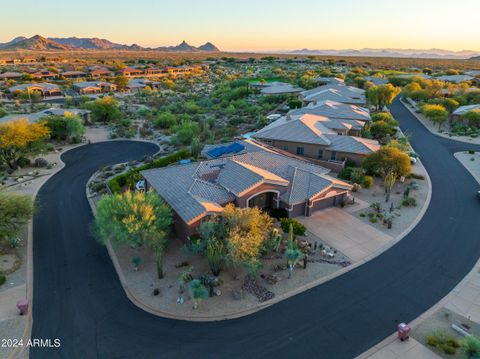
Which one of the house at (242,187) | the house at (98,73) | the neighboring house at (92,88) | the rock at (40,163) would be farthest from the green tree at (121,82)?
the house at (242,187)

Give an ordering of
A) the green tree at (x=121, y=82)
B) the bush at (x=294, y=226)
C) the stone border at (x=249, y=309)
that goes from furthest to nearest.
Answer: the green tree at (x=121, y=82), the bush at (x=294, y=226), the stone border at (x=249, y=309)

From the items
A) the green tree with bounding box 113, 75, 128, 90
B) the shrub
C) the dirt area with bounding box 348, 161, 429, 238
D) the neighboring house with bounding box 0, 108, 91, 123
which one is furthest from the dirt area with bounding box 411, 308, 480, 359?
the green tree with bounding box 113, 75, 128, 90

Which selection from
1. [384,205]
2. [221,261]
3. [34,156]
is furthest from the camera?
[34,156]

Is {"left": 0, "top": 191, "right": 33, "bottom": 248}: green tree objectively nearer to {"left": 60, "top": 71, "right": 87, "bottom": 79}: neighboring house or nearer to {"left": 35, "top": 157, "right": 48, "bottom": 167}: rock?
{"left": 35, "top": 157, "right": 48, "bottom": 167}: rock

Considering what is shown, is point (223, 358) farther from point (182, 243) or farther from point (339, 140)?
point (339, 140)

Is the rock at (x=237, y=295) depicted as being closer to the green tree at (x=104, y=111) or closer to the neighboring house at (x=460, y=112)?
the green tree at (x=104, y=111)

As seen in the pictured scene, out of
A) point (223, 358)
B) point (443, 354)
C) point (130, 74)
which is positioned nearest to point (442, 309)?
point (443, 354)

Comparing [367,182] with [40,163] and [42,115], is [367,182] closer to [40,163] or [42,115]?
[40,163]
